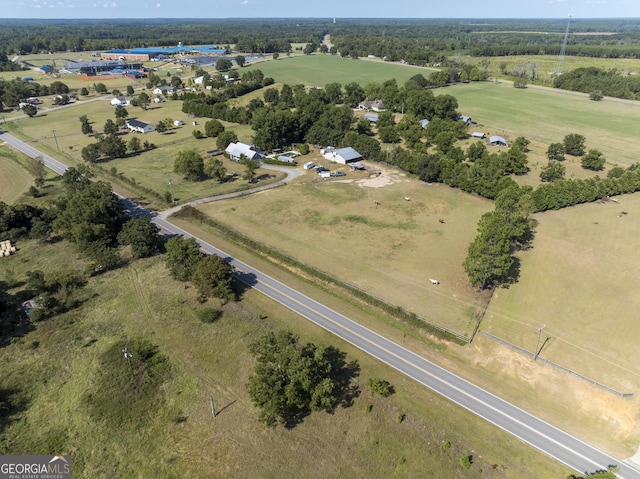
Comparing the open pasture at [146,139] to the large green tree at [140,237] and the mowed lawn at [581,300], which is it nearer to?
the large green tree at [140,237]

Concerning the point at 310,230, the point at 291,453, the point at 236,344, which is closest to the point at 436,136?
the point at 310,230

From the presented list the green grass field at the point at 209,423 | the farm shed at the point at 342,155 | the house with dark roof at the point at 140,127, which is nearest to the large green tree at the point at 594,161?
the farm shed at the point at 342,155

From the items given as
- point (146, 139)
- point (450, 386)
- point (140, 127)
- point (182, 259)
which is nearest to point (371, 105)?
point (146, 139)

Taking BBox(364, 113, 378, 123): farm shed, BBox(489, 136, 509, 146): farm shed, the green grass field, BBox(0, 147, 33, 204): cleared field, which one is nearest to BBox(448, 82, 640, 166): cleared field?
BBox(489, 136, 509, 146): farm shed

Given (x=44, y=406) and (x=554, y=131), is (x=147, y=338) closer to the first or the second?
(x=44, y=406)

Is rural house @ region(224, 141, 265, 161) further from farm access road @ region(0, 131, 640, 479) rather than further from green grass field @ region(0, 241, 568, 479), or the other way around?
green grass field @ region(0, 241, 568, 479)
